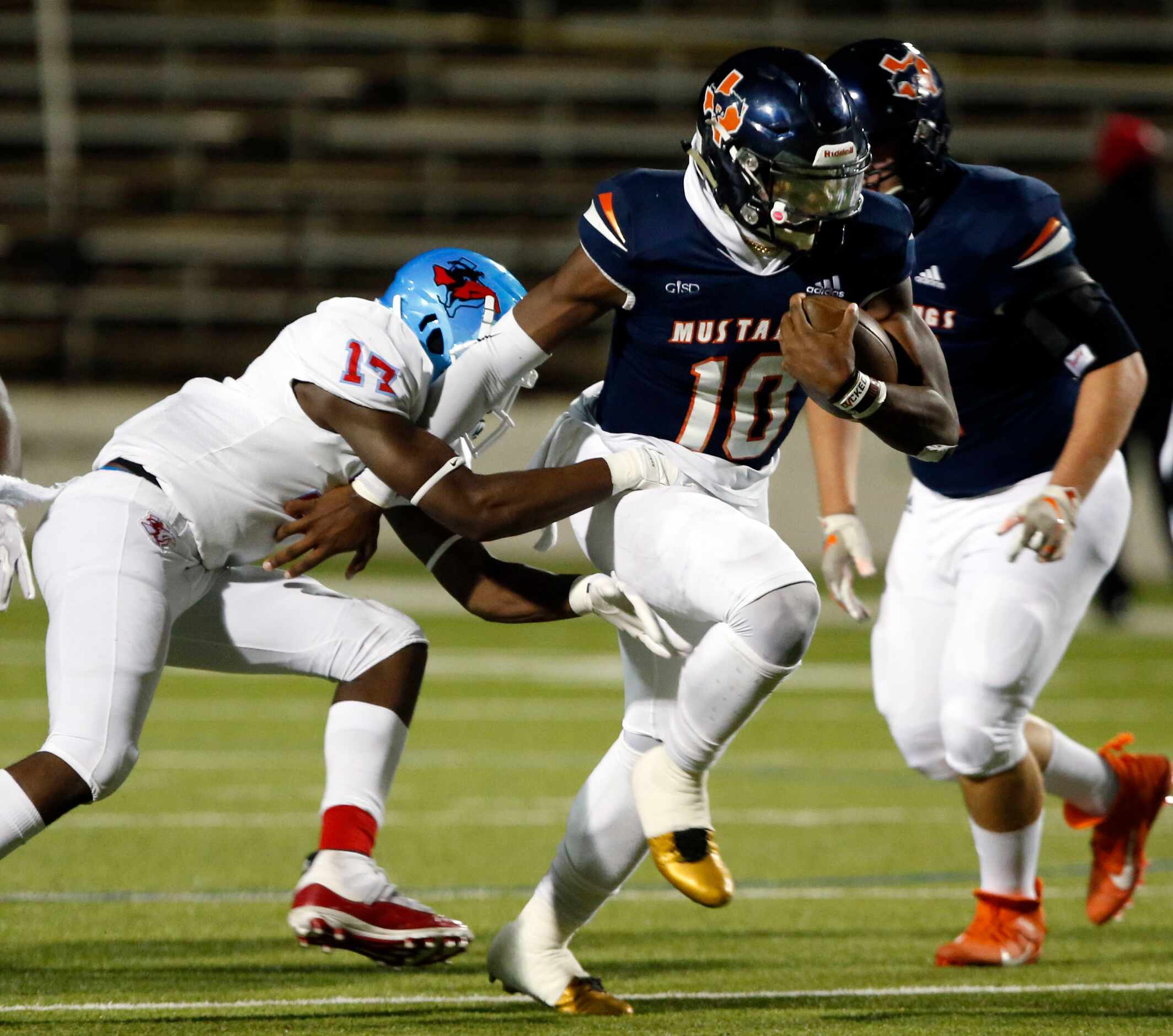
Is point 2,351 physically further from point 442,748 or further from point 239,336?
point 442,748

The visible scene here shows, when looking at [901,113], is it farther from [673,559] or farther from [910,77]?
[673,559]

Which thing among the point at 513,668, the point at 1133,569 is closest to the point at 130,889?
the point at 513,668

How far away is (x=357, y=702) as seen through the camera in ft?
10.5

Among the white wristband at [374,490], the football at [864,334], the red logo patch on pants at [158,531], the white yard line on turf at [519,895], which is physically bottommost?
the white yard line on turf at [519,895]

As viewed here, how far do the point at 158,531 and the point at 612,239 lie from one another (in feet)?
2.83

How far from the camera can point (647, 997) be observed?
3.30 metres

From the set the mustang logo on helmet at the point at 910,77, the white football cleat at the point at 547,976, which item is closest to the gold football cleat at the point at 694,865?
the white football cleat at the point at 547,976

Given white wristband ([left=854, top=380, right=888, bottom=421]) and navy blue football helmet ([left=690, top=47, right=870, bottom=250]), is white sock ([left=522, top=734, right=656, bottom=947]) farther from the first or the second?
navy blue football helmet ([left=690, top=47, right=870, bottom=250])

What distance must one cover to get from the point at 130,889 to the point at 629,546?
1.85 metres

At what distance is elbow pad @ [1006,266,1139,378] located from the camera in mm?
3721

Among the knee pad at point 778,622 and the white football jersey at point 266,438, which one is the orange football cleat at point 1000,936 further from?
the white football jersey at point 266,438

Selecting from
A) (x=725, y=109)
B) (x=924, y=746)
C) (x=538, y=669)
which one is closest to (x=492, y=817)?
(x=924, y=746)

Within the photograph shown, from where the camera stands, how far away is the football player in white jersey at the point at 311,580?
2922 mm

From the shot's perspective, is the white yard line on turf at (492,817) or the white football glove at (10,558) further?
the white yard line on turf at (492,817)
